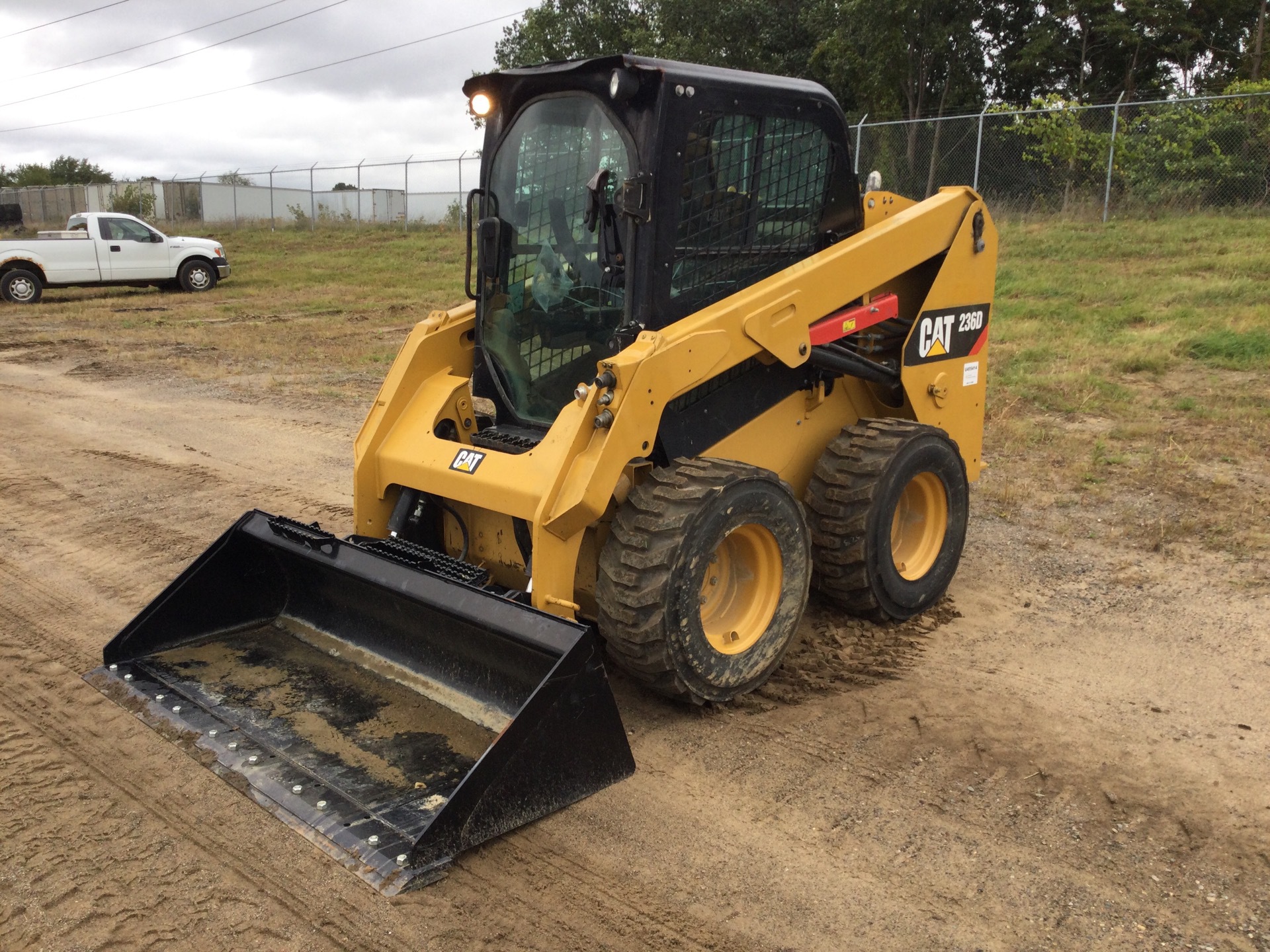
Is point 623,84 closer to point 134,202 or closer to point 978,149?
point 978,149

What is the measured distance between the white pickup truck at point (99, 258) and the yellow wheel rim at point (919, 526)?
17.5 meters

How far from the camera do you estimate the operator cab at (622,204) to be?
398 cm

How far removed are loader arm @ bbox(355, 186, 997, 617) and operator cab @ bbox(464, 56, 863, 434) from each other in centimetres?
16

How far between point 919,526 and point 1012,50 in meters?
24.4

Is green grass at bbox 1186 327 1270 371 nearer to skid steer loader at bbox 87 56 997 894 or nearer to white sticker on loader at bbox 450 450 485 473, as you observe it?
skid steer loader at bbox 87 56 997 894

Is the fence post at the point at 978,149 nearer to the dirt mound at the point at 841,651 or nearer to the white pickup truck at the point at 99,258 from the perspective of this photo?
the white pickup truck at the point at 99,258

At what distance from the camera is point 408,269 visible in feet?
72.4

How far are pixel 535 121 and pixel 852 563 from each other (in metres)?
2.26

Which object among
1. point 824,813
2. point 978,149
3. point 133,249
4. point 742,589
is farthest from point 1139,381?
point 133,249

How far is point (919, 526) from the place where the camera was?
17.0ft

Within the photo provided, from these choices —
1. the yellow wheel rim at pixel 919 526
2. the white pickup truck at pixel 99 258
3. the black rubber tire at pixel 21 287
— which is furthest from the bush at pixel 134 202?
the yellow wheel rim at pixel 919 526

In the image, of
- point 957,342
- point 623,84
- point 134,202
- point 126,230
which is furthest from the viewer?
point 134,202

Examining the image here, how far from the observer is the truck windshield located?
4.20 metres

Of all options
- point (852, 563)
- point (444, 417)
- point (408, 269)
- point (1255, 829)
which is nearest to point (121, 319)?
point (408, 269)
